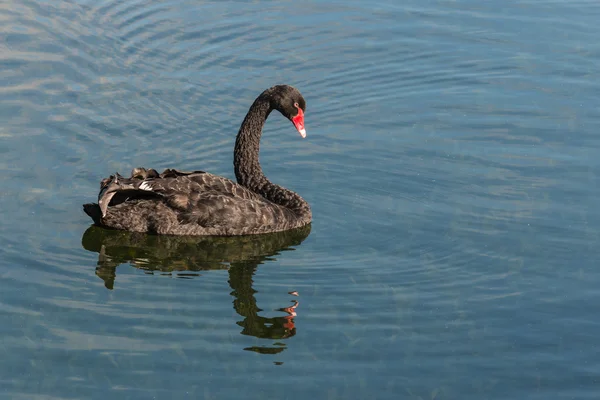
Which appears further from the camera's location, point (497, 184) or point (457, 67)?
point (457, 67)

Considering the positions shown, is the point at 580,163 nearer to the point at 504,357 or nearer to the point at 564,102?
the point at 564,102

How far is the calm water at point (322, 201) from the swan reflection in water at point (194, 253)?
0.03 meters

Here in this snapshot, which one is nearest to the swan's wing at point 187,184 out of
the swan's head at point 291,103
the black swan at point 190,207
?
the black swan at point 190,207

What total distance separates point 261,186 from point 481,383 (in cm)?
445

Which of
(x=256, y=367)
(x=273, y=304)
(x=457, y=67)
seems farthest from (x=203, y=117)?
(x=256, y=367)

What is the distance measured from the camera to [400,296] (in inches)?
365

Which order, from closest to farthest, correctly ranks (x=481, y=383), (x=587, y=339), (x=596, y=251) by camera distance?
1. (x=481, y=383)
2. (x=587, y=339)
3. (x=596, y=251)

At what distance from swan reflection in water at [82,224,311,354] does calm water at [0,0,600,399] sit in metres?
0.03

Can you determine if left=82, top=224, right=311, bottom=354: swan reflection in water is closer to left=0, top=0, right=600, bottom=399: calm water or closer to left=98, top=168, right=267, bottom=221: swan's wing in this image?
left=0, top=0, right=600, bottom=399: calm water

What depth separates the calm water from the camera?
8.07 metres

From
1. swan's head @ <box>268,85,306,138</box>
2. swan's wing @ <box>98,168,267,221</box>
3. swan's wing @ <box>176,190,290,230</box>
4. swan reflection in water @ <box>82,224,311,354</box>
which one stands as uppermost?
swan's head @ <box>268,85,306,138</box>

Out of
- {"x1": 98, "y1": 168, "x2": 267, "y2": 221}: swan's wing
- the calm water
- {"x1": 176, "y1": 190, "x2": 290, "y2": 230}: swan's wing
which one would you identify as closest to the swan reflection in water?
the calm water

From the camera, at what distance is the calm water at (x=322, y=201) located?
8070 millimetres

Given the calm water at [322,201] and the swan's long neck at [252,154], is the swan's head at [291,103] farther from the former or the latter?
the calm water at [322,201]
